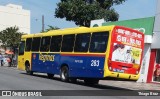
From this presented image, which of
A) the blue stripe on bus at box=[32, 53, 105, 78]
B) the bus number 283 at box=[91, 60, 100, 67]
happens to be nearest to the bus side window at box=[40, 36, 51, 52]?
the blue stripe on bus at box=[32, 53, 105, 78]

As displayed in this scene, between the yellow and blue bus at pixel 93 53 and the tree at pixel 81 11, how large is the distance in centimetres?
2065

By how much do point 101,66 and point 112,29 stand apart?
6.14 ft

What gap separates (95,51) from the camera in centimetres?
1900

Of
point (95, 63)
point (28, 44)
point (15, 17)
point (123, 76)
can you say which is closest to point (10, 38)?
point (28, 44)

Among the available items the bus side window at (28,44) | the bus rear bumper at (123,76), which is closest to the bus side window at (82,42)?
the bus rear bumper at (123,76)

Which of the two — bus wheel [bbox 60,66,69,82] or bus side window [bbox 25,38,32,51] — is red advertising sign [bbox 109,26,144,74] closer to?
bus wheel [bbox 60,66,69,82]

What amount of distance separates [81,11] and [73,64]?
24321mm

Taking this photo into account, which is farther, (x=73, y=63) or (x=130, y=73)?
(x=73, y=63)

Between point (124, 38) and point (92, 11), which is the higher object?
point (92, 11)

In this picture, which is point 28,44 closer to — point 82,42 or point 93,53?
point 82,42

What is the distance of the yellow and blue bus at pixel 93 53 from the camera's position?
18188 mm

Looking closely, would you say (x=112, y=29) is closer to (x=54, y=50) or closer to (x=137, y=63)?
(x=137, y=63)

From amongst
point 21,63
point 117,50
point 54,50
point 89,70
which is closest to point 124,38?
point 117,50

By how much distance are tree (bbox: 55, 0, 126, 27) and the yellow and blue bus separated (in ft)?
67.8
